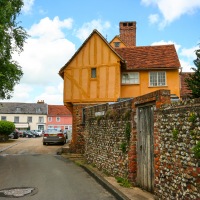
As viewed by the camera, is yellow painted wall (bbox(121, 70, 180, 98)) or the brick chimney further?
the brick chimney

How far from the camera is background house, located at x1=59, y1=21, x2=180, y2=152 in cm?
2214

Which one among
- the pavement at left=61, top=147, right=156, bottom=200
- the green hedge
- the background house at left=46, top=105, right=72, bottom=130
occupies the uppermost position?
the background house at left=46, top=105, right=72, bottom=130

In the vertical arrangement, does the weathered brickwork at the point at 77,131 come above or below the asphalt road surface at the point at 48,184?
above

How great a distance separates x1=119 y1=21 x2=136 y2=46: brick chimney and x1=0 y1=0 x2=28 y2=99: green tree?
18053mm

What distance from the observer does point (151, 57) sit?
25.3 metres

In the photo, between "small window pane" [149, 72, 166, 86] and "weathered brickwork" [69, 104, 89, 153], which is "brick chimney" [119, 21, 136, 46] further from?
"weathered brickwork" [69, 104, 89, 153]

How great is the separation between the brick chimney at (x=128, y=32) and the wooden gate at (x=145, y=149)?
27302 millimetres

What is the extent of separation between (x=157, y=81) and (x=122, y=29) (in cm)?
1339

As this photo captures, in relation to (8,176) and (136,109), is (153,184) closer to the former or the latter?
(136,109)

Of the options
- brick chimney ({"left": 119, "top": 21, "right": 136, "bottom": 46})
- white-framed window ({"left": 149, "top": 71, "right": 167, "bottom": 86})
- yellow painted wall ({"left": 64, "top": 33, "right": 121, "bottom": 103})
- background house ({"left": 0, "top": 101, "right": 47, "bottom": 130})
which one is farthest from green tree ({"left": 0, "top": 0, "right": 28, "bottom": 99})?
background house ({"left": 0, "top": 101, "right": 47, "bottom": 130})

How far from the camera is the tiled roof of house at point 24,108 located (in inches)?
3019

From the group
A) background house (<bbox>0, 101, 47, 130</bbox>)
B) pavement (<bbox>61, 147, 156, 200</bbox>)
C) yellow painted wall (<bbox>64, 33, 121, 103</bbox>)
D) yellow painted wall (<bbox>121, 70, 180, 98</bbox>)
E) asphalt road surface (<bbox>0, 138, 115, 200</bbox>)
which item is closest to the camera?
pavement (<bbox>61, 147, 156, 200</bbox>)

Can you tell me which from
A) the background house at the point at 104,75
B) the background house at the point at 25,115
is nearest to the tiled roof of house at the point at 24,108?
the background house at the point at 25,115

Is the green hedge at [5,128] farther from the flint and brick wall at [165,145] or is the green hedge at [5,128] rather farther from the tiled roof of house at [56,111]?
the tiled roof of house at [56,111]
